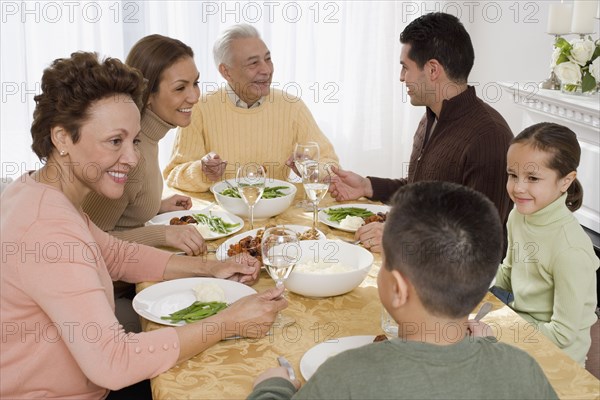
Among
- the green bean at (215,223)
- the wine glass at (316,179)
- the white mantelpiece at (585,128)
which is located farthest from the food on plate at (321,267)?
the white mantelpiece at (585,128)

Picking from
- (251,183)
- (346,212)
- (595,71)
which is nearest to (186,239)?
(251,183)

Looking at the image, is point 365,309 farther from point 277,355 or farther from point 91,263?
point 91,263

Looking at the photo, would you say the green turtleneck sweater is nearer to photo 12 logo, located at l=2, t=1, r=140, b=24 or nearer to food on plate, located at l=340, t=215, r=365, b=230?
food on plate, located at l=340, t=215, r=365, b=230

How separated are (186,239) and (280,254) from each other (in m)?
0.51

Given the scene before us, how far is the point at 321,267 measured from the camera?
6.06ft

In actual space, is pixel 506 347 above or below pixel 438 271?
below

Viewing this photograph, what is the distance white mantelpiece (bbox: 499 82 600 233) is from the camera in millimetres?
3600

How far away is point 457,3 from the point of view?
5125 millimetres

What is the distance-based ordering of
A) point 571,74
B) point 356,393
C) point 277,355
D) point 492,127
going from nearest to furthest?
point 356,393
point 277,355
point 492,127
point 571,74

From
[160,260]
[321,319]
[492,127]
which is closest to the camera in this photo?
[321,319]

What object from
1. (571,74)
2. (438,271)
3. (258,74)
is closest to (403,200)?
(438,271)

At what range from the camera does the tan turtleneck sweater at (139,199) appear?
2.32 metres

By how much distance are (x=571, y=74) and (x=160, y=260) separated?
264cm

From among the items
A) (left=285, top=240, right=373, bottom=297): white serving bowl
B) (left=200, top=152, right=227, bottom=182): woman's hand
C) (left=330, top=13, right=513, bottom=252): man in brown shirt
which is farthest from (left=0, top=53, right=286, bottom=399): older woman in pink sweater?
(left=330, top=13, right=513, bottom=252): man in brown shirt
